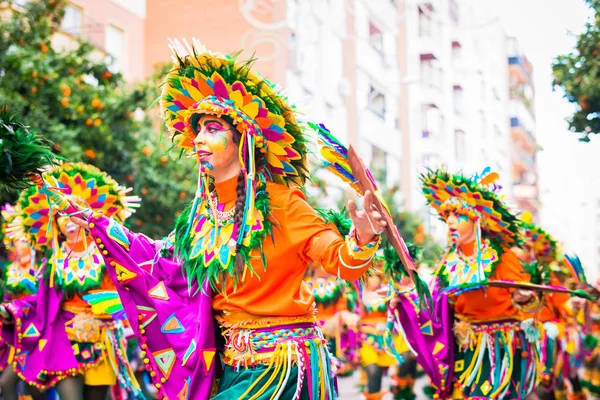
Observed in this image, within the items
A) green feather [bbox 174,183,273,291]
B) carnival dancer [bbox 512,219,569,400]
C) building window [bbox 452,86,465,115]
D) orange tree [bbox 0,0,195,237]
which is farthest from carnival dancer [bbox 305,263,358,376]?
building window [bbox 452,86,465,115]

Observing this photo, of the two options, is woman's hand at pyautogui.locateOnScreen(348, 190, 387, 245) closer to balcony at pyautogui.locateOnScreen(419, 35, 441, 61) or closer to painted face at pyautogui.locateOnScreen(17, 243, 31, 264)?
painted face at pyautogui.locateOnScreen(17, 243, 31, 264)

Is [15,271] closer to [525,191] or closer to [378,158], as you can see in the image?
[378,158]

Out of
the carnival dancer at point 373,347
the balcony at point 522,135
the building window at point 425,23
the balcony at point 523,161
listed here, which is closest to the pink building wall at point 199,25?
the carnival dancer at point 373,347

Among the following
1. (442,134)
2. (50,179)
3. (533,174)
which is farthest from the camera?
(533,174)

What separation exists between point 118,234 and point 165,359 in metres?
0.69

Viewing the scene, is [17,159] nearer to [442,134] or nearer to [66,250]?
[66,250]

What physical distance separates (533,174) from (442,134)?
82.3 ft

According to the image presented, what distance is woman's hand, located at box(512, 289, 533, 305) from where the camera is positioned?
7660mm

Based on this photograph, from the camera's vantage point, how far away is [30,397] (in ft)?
26.8

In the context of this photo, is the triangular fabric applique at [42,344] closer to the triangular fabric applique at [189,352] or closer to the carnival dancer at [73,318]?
the carnival dancer at [73,318]

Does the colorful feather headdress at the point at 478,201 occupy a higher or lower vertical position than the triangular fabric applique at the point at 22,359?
higher

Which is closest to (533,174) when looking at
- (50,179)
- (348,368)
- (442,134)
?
(442,134)

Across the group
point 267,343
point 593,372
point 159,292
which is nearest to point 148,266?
point 159,292

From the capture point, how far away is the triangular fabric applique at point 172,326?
506 cm
